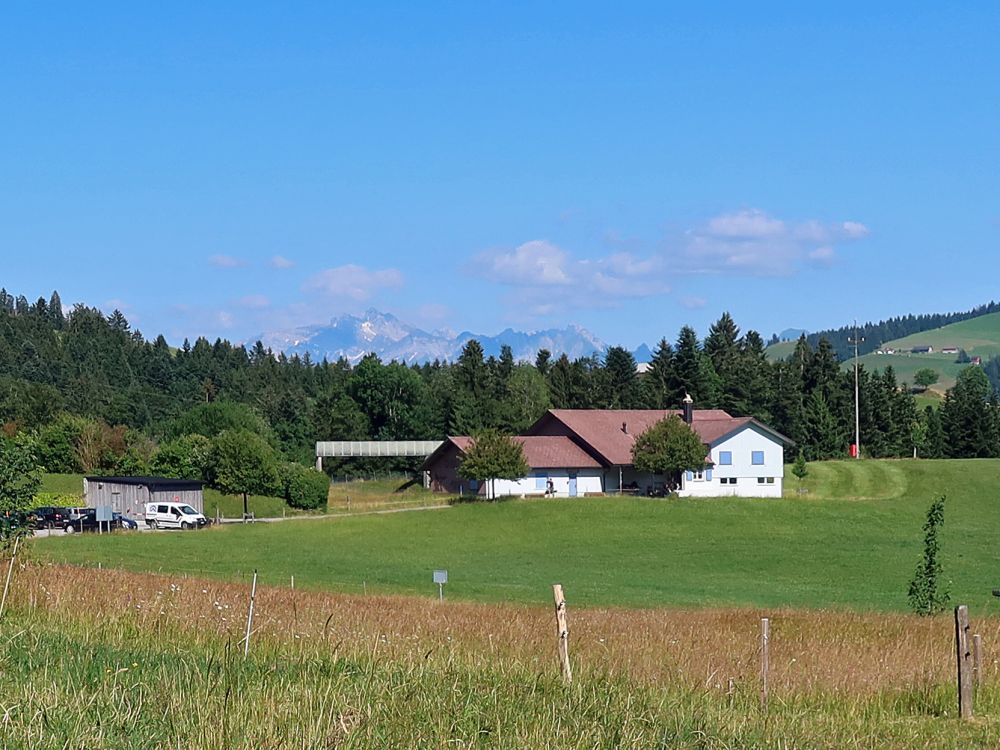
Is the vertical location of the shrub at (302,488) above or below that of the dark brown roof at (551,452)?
below

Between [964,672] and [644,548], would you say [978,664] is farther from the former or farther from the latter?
[644,548]

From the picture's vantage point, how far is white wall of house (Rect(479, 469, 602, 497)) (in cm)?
7225

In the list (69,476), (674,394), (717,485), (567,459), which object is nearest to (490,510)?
(567,459)

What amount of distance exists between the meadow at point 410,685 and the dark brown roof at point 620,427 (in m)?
58.8

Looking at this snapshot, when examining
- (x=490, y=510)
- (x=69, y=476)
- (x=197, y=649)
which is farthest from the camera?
(x=69, y=476)

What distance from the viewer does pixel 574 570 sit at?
44844 millimetres

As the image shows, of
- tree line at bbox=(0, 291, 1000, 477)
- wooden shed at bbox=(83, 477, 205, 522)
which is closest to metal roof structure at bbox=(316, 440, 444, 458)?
tree line at bbox=(0, 291, 1000, 477)

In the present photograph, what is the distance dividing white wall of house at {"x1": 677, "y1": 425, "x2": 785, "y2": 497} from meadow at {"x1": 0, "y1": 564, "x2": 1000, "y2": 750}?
58.2m

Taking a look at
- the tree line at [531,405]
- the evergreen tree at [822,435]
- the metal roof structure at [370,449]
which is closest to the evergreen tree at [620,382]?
the tree line at [531,405]

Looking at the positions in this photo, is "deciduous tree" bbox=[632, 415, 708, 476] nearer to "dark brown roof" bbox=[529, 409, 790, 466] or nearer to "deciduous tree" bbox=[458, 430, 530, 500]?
"dark brown roof" bbox=[529, 409, 790, 466]

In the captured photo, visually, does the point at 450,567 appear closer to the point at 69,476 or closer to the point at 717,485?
the point at 717,485

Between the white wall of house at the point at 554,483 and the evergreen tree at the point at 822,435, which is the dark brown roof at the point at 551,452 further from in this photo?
the evergreen tree at the point at 822,435

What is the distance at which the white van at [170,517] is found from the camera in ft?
202

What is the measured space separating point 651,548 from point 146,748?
47.7 m
